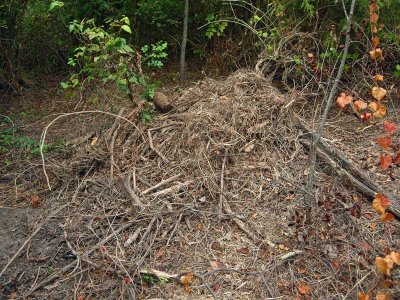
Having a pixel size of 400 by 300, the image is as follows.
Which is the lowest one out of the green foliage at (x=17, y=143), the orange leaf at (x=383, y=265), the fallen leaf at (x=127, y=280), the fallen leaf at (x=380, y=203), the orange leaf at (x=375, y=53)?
the green foliage at (x=17, y=143)

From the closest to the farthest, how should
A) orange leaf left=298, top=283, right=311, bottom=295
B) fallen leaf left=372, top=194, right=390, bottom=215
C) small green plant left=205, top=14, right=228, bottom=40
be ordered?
1. fallen leaf left=372, top=194, right=390, bottom=215
2. orange leaf left=298, top=283, right=311, bottom=295
3. small green plant left=205, top=14, right=228, bottom=40

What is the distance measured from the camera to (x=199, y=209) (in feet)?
14.0

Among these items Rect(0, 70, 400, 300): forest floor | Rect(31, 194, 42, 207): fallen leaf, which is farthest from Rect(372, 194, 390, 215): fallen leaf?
Rect(31, 194, 42, 207): fallen leaf

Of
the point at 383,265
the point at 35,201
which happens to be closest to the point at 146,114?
the point at 35,201

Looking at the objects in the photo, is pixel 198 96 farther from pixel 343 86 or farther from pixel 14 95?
pixel 14 95

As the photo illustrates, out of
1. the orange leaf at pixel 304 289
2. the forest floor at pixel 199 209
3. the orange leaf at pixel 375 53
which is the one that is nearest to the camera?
the orange leaf at pixel 375 53

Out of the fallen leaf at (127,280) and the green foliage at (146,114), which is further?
the green foliage at (146,114)

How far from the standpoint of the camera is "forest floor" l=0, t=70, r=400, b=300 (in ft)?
12.2

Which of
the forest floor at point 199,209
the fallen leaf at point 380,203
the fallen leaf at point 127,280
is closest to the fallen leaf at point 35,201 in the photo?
the forest floor at point 199,209

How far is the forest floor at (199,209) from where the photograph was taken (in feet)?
12.2

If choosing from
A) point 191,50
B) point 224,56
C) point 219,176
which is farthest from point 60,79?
point 219,176

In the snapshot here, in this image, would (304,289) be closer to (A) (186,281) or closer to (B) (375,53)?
(A) (186,281)

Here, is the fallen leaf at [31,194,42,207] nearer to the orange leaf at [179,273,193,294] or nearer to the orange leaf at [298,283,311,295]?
the orange leaf at [179,273,193,294]

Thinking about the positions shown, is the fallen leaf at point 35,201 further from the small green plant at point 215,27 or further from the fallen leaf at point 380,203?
the small green plant at point 215,27
